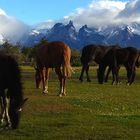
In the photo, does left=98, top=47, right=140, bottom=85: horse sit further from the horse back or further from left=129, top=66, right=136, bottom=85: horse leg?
the horse back

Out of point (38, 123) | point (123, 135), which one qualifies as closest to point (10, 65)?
point (38, 123)

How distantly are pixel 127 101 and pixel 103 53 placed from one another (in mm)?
14362

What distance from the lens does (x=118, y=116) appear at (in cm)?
1688

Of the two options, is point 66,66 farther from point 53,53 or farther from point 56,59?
point 53,53

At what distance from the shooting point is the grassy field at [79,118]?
13.2 meters

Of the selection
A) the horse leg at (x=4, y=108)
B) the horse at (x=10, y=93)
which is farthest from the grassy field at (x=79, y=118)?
the horse leg at (x=4, y=108)

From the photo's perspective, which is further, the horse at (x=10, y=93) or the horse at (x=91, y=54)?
the horse at (x=91, y=54)

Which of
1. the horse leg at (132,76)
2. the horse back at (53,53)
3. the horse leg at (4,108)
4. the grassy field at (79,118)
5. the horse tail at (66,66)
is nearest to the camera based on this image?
the grassy field at (79,118)

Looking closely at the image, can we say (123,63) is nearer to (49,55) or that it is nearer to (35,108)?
(49,55)

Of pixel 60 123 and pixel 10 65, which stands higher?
pixel 10 65

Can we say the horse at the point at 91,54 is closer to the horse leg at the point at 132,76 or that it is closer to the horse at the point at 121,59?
the horse at the point at 121,59

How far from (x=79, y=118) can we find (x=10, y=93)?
2.94 meters

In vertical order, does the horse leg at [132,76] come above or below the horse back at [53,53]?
below

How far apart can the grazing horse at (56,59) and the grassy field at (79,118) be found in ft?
3.71
